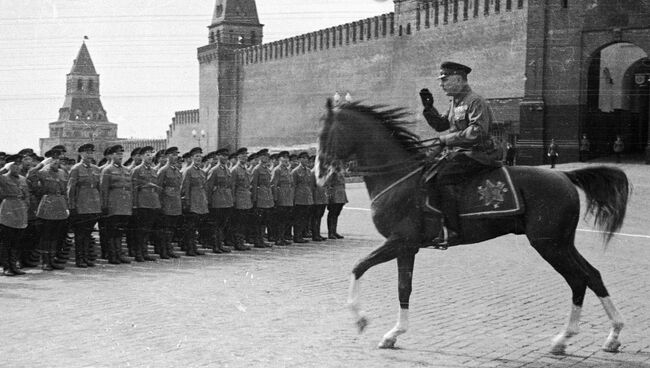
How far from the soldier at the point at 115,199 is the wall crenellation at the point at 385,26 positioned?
2657 cm

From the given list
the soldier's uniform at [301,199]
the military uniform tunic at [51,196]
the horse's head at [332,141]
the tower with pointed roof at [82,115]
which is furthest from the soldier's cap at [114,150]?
the tower with pointed roof at [82,115]

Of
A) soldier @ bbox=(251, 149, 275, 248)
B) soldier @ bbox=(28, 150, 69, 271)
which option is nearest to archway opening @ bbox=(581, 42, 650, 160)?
soldier @ bbox=(251, 149, 275, 248)

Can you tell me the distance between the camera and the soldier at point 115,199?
37.7 ft

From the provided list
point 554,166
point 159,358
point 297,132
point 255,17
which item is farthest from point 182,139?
point 159,358

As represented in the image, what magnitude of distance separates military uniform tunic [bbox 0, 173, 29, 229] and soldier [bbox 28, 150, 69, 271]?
1.10ft

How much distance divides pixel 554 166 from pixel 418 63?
14.5 metres

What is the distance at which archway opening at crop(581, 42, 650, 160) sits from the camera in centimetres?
3066

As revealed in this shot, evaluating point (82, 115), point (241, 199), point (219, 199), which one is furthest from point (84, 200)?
point (82, 115)

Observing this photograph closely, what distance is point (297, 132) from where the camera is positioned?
2106 inches

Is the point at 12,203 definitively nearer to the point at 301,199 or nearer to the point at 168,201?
the point at 168,201

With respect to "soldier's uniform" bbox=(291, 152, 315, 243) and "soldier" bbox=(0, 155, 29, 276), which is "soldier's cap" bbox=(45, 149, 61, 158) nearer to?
"soldier" bbox=(0, 155, 29, 276)

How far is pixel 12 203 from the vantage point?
1042 centimetres

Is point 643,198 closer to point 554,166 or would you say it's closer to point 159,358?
point 554,166

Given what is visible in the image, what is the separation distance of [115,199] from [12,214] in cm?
151
